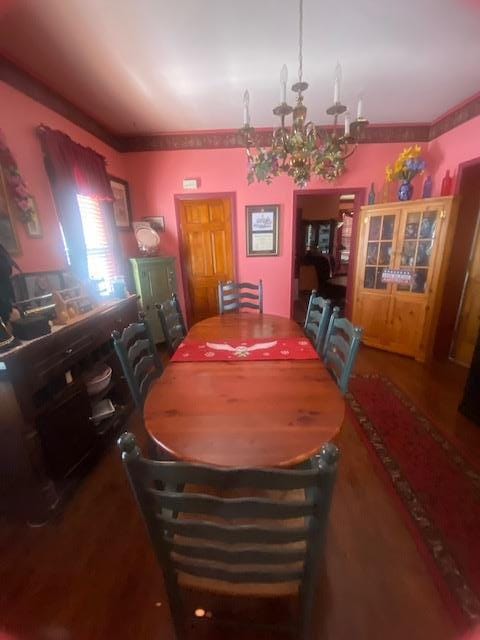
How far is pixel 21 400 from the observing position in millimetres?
1262

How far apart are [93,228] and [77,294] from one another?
1099 millimetres

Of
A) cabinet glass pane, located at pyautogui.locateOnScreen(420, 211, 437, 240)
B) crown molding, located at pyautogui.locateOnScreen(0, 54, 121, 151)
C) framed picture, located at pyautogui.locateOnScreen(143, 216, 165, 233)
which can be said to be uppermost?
crown molding, located at pyautogui.locateOnScreen(0, 54, 121, 151)

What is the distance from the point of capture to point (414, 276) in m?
2.97

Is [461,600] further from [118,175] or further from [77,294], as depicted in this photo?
[118,175]

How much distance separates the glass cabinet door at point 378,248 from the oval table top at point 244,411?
2348 millimetres

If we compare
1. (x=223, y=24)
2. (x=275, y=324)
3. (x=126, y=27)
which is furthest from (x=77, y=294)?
(x=223, y=24)

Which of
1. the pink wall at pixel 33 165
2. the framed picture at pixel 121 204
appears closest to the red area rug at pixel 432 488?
the pink wall at pixel 33 165

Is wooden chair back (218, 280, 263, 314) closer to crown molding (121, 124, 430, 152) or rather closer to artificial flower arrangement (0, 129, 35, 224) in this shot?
artificial flower arrangement (0, 129, 35, 224)

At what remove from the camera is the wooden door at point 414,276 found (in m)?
2.80

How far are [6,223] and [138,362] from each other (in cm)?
132

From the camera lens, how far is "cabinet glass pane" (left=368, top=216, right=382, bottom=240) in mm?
3146

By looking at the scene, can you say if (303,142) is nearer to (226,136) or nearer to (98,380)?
(98,380)

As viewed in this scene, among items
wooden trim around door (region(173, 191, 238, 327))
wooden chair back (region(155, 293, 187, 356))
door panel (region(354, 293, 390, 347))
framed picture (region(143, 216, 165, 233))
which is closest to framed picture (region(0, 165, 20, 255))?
wooden chair back (region(155, 293, 187, 356))

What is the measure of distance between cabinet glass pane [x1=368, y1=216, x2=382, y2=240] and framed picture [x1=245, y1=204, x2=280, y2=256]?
1.16 m
